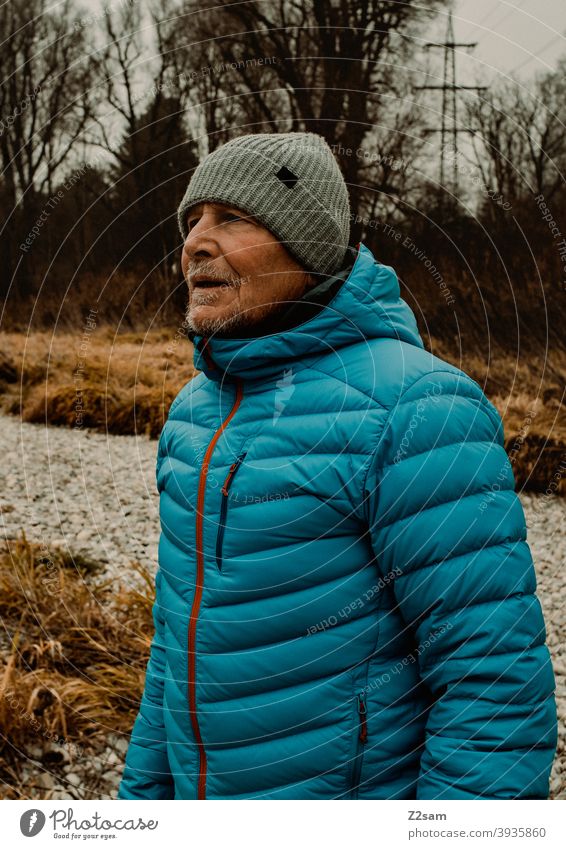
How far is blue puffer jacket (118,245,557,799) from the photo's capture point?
1247 millimetres

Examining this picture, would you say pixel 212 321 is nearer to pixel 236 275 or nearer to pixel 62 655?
pixel 236 275

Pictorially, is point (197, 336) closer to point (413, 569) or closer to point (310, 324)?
point (310, 324)

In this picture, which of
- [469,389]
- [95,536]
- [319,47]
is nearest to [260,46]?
[319,47]

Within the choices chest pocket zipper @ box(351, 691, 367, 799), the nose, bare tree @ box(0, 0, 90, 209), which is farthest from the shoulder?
bare tree @ box(0, 0, 90, 209)

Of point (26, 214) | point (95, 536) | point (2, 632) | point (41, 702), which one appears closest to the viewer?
point (41, 702)

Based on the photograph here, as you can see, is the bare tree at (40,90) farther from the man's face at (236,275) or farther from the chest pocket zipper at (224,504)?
the chest pocket zipper at (224,504)

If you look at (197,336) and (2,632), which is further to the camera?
(2,632)

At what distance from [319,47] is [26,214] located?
7.54 metres

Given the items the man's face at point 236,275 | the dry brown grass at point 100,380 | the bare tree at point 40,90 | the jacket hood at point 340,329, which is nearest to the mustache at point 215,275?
the man's face at point 236,275

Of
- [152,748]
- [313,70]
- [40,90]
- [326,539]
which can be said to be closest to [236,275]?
[326,539]

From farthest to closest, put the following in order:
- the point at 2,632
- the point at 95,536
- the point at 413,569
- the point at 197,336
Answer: the point at 95,536, the point at 2,632, the point at 197,336, the point at 413,569

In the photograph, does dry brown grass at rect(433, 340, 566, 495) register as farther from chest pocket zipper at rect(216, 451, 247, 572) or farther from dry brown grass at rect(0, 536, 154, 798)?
chest pocket zipper at rect(216, 451, 247, 572)

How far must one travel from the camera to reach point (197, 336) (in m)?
1.64

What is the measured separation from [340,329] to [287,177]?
44cm
